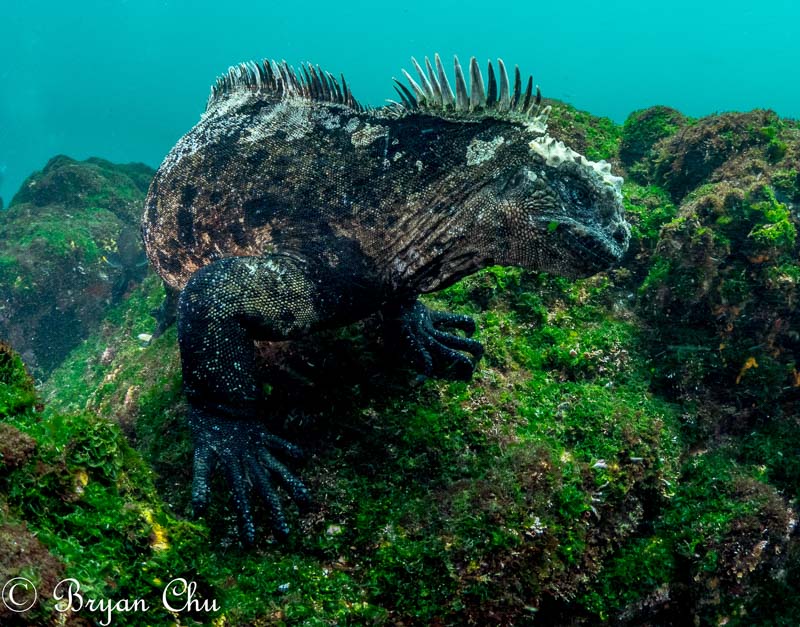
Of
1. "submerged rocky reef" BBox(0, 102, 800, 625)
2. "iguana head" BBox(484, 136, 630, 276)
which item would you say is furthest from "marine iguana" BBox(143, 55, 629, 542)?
"submerged rocky reef" BBox(0, 102, 800, 625)

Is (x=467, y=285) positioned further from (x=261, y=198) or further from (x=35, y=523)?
(x=35, y=523)

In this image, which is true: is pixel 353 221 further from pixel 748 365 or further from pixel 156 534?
pixel 748 365

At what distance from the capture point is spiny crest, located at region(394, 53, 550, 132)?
354 centimetres

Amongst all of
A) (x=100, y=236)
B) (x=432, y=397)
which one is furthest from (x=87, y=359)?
(x=432, y=397)

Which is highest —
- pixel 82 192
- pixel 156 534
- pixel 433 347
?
pixel 82 192

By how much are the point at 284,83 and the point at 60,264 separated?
916cm

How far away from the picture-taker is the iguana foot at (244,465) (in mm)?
2941

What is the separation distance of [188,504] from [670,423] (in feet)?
11.4

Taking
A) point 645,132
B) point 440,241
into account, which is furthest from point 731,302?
point 645,132

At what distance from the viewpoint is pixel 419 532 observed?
2.99 metres

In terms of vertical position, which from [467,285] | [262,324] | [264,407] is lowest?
[264,407]

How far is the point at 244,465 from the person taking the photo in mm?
3189

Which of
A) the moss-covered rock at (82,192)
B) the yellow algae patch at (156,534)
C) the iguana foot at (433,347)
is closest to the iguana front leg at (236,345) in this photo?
the yellow algae patch at (156,534)

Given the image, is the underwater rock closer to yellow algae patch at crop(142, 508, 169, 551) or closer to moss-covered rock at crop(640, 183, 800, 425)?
moss-covered rock at crop(640, 183, 800, 425)
